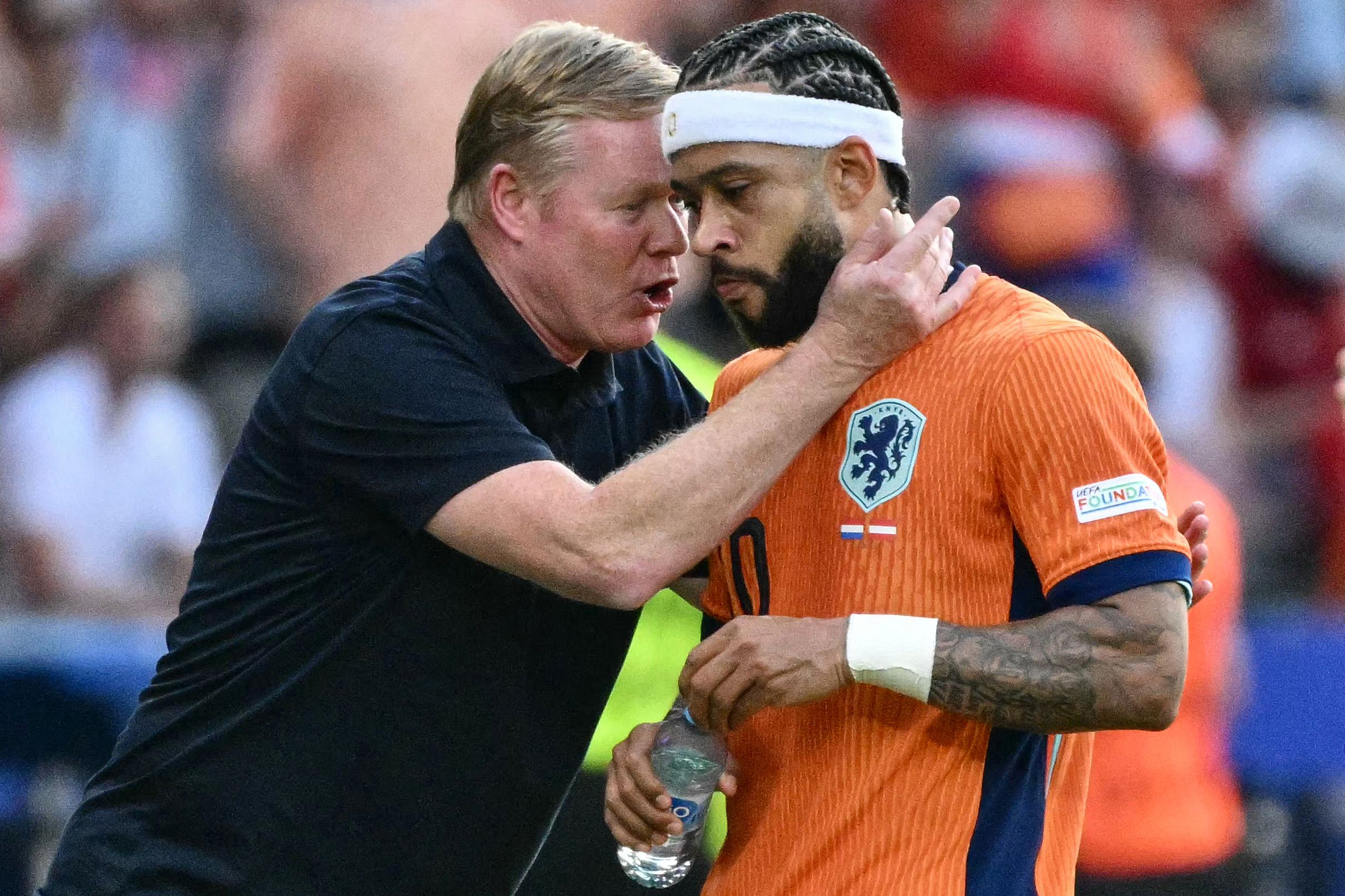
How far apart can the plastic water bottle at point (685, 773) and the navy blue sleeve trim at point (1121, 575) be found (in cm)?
69

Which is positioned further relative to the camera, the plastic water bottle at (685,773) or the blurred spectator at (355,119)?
the blurred spectator at (355,119)

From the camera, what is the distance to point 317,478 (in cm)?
327

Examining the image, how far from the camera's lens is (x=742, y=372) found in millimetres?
3361

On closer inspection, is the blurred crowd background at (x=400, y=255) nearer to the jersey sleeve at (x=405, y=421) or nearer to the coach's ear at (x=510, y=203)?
the coach's ear at (x=510, y=203)

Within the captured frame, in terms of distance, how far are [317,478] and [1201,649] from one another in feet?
12.0

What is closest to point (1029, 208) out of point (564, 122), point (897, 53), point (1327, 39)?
point (897, 53)

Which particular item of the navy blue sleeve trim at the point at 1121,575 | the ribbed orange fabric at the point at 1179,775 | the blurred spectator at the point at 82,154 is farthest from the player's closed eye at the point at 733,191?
the blurred spectator at the point at 82,154

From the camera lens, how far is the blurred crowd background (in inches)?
259

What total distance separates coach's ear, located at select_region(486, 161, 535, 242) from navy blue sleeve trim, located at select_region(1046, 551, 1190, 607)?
1321mm

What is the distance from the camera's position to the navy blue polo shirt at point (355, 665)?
3.20m

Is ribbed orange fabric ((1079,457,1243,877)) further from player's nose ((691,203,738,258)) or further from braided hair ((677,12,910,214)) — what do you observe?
player's nose ((691,203,738,258))

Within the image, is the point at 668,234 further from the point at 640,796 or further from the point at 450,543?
the point at 640,796

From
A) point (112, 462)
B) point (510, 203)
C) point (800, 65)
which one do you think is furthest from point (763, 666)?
point (112, 462)

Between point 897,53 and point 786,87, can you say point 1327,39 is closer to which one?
point 897,53
